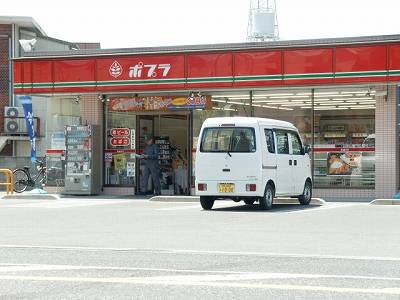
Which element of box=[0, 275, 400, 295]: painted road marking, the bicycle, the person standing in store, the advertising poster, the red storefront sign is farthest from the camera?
the bicycle

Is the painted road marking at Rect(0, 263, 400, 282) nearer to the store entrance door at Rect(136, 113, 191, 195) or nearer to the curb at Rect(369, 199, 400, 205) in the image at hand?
the curb at Rect(369, 199, 400, 205)

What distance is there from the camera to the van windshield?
18688 mm

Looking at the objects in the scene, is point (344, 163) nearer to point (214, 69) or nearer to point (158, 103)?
point (214, 69)

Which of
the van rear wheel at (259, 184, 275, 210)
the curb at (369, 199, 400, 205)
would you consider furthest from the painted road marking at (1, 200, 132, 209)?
the curb at (369, 199, 400, 205)

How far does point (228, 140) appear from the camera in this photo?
61.9ft

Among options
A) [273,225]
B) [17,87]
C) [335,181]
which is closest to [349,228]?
[273,225]

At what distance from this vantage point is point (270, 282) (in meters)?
7.98

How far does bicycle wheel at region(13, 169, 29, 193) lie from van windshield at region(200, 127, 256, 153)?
11025mm

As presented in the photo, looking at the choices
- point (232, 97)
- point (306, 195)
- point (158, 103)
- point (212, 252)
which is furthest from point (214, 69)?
point (212, 252)

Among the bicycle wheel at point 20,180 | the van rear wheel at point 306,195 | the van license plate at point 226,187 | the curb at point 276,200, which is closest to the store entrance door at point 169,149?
the curb at point 276,200

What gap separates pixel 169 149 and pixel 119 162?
176 cm

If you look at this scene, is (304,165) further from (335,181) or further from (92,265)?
(92,265)

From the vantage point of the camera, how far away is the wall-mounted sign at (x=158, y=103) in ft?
81.8

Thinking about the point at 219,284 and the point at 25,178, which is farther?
the point at 25,178
